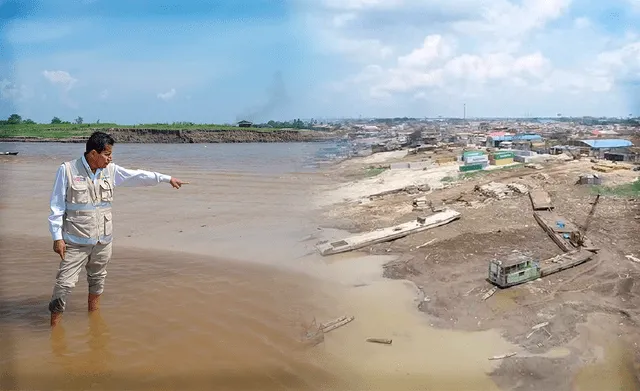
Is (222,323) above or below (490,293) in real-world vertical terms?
above

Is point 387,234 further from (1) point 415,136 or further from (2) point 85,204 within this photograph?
(1) point 415,136

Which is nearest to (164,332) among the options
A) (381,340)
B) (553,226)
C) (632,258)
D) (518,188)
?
(381,340)

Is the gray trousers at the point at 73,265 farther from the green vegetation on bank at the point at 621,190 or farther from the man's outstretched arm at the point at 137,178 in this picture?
the green vegetation on bank at the point at 621,190

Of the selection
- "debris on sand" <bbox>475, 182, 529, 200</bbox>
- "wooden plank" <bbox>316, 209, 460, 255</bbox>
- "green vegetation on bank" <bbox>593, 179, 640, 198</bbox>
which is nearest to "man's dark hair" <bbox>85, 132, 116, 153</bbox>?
"wooden plank" <bbox>316, 209, 460, 255</bbox>

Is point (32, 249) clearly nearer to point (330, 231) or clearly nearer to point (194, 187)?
point (330, 231)

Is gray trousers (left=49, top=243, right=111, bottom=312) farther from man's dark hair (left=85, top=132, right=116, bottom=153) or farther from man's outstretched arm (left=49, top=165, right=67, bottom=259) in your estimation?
man's dark hair (left=85, top=132, right=116, bottom=153)

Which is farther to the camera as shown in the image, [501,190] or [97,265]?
[501,190]

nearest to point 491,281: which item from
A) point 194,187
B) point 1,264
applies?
point 1,264
